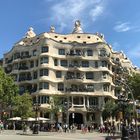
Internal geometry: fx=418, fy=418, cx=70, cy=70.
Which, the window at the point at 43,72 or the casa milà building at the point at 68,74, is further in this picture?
the window at the point at 43,72

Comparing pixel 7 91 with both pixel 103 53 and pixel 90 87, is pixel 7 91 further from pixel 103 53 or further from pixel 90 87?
pixel 103 53

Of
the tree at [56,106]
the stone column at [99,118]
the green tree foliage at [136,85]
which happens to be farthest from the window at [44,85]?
the green tree foliage at [136,85]

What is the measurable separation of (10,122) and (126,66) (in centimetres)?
3767

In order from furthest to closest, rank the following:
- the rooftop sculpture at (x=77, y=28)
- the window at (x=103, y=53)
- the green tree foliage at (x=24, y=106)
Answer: the rooftop sculpture at (x=77, y=28) < the window at (x=103, y=53) < the green tree foliage at (x=24, y=106)

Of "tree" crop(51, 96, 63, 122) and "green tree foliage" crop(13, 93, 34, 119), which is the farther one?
"tree" crop(51, 96, 63, 122)

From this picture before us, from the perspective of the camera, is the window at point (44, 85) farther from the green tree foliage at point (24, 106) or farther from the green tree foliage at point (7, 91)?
the green tree foliage at point (7, 91)

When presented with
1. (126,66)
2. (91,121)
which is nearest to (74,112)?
(91,121)

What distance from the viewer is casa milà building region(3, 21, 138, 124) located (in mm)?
87688

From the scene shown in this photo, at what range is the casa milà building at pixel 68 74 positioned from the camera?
87688 mm

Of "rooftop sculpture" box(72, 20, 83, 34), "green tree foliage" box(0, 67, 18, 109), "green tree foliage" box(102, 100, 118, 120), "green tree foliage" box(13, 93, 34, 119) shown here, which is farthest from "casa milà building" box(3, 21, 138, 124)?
"green tree foliage" box(0, 67, 18, 109)

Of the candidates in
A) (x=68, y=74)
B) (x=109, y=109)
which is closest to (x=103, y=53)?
(x=68, y=74)

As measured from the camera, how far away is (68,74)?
90.8 m

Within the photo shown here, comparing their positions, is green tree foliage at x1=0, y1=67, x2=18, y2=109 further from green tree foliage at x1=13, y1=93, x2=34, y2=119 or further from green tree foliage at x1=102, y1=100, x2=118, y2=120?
green tree foliage at x1=102, y1=100, x2=118, y2=120

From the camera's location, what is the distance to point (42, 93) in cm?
8600
